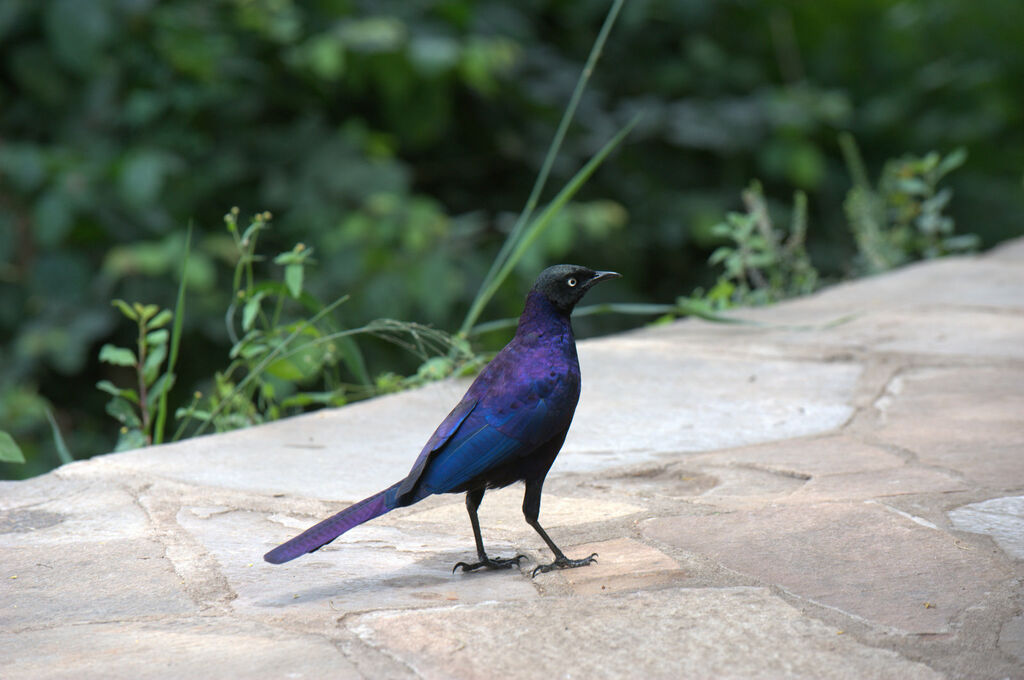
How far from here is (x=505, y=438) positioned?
197 cm

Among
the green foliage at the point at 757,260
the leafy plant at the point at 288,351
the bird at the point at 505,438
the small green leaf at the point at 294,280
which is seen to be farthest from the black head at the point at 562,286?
the green foliage at the point at 757,260

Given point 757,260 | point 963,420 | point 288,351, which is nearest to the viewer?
point 963,420

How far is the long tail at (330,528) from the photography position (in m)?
1.81

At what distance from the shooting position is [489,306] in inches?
217

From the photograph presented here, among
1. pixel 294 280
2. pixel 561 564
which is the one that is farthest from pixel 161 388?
pixel 561 564

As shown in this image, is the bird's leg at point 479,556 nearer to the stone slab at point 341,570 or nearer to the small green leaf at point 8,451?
the stone slab at point 341,570

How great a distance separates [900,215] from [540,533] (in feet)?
12.9

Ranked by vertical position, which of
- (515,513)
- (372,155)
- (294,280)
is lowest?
(515,513)

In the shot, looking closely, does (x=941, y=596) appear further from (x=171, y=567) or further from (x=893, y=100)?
(x=893, y=100)

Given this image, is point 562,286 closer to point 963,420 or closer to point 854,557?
point 854,557

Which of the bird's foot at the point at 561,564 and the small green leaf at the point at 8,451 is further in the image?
the small green leaf at the point at 8,451

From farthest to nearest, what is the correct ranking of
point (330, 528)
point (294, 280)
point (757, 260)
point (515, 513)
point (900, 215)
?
point (900, 215) < point (757, 260) < point (294, 280) < point (515, 513) < point (330, 528)

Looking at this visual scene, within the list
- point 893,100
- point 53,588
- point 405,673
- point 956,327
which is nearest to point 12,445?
point 53,588

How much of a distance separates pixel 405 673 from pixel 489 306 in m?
4.01
